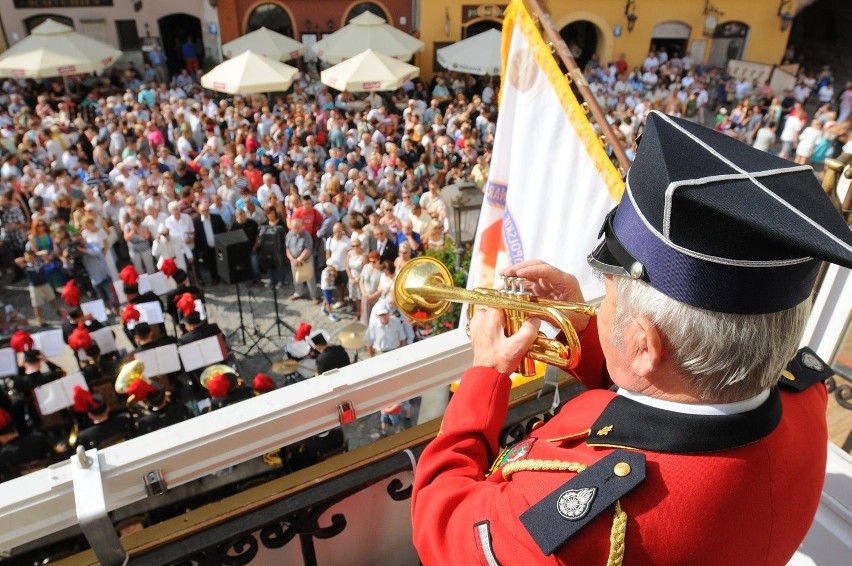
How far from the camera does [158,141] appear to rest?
14750 millimetres

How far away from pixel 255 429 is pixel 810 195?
166cm

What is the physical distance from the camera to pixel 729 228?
4.38 feet

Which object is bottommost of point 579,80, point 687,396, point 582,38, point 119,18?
point 582,38

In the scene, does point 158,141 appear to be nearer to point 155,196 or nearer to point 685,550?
point 155,196

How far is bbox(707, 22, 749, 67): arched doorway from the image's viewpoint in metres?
26.1

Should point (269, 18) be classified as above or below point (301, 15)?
below

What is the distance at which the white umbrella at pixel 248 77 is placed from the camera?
572 inches

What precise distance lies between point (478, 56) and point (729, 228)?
18.3 meters

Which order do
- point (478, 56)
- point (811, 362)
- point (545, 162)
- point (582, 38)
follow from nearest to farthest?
point (811, 362)
point (545, 162)
point (478, 56)
point (582, 38)

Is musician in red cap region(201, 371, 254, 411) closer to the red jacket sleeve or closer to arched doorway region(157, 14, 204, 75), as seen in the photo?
the red jacket sleeve

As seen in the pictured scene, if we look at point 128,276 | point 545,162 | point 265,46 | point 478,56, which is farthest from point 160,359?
point 478,56

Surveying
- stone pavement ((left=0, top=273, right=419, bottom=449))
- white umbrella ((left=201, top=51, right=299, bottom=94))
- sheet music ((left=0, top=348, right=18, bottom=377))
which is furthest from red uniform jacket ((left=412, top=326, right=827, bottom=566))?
white umbrella ((left=201, top=51, right=299, bottom=94))

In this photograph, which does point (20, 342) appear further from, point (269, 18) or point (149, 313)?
point (269, 18)

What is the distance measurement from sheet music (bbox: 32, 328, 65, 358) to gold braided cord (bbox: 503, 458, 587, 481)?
7339 millimetres
